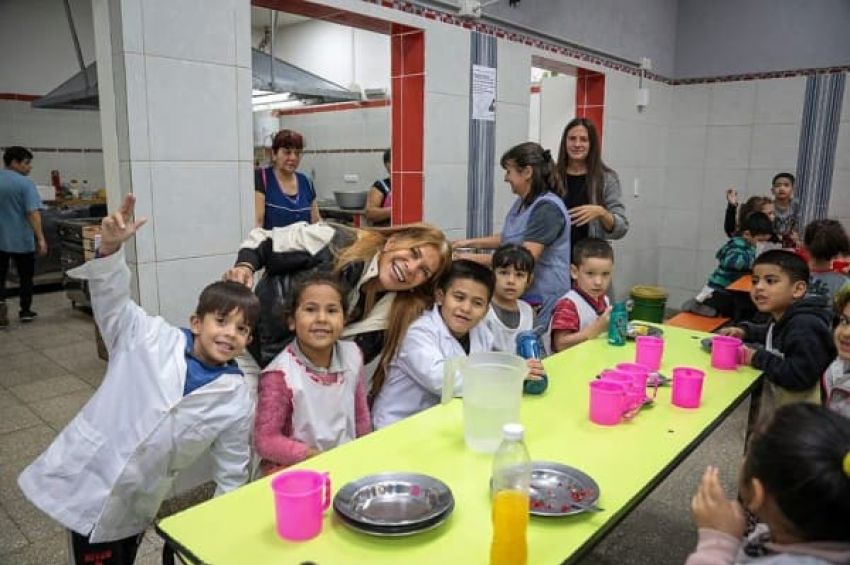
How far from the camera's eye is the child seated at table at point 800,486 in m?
1.12

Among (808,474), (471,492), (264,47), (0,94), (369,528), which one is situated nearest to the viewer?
(808,474)

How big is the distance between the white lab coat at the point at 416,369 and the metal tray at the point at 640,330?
948 mm

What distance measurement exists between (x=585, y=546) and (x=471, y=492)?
30 cm

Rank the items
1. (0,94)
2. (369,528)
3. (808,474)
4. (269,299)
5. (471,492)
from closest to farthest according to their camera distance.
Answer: (808,474)
(369,528)
(471,492)
(269,299)
(0,94)

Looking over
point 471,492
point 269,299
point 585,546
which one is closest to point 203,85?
point 269,299

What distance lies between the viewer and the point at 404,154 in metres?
4.16

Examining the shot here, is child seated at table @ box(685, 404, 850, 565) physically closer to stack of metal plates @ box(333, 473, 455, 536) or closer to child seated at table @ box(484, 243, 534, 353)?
stack of metal plates @ box(333, 473, 455, 536)

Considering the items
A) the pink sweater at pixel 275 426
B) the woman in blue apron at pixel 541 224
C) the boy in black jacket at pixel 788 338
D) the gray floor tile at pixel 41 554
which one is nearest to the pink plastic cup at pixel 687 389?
the boy in black jacket at pixel 788 338

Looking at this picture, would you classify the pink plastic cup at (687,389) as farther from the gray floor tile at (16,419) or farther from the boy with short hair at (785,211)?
the boy with short hair at (785,211)

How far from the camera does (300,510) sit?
1.31 meters

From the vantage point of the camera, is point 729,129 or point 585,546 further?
point 729,129

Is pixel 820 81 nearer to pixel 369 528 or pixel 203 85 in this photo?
pixel 203 85

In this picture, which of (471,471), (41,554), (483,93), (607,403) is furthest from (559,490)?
(483,93)

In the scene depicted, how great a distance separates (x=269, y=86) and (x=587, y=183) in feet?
8.34
